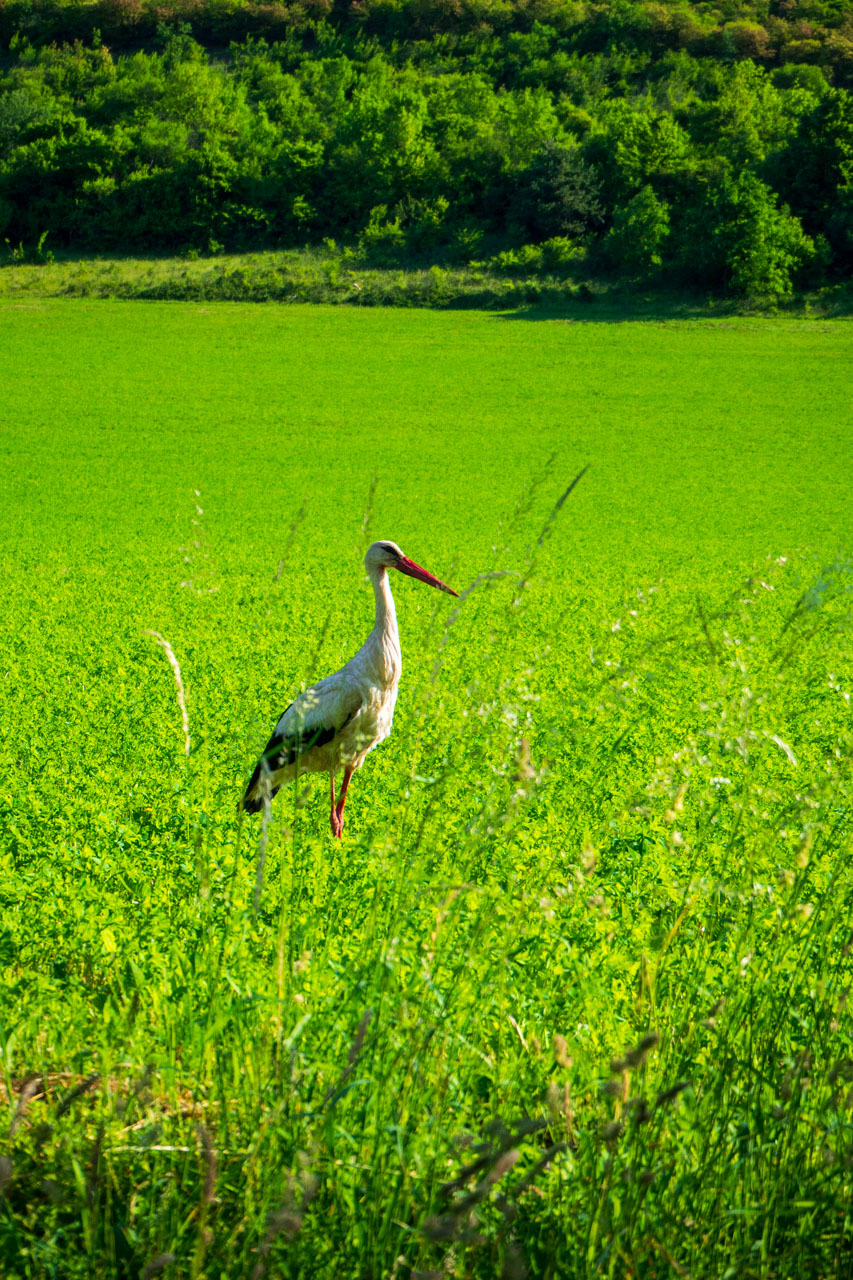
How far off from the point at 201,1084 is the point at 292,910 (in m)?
0.61

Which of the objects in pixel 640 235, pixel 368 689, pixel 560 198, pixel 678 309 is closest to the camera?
pixel 368 689

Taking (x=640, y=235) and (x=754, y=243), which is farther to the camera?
(x=640, y=235)

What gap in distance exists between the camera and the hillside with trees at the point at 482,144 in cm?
5159

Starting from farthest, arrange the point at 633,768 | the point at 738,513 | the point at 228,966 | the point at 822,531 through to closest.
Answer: the point at 738,513
the point at 822,531
the point at 633,768
the point at 228,966

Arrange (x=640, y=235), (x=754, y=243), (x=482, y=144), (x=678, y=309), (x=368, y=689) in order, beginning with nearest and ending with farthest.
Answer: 1. (x=368, y=689)
2. (x=754, y=243)
3. (x=678, y=309)
4. (x=640, y=235)
5. (x=482, y=144)

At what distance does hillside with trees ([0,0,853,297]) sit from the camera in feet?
169

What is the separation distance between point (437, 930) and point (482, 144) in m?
74.8

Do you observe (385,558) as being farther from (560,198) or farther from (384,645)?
(560,198)

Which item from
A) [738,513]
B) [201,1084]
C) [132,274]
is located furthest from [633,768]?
[132,274]

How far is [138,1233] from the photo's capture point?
204 centimetres

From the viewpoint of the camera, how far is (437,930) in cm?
203

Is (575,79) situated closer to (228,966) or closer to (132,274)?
(132,274)

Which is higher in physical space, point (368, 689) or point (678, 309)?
point (368, 689)

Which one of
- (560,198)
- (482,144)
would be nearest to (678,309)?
(560,198)
